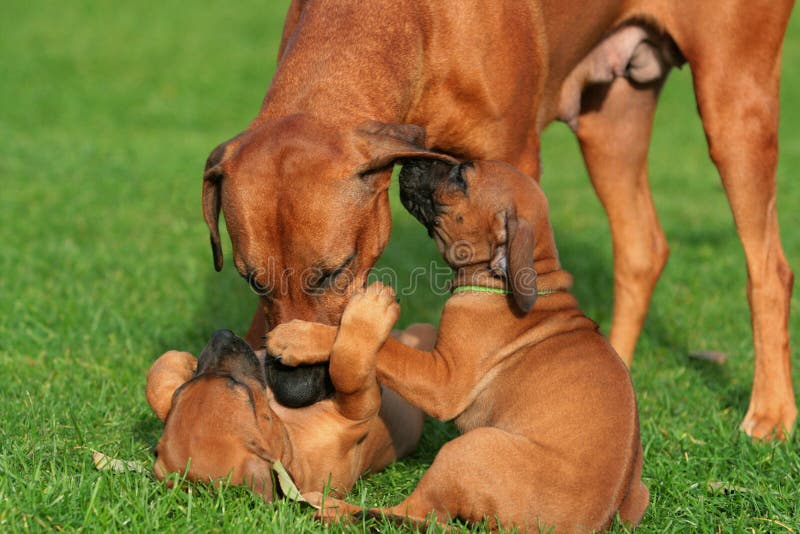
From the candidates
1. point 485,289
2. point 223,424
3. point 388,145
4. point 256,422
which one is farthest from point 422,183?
point 223,424

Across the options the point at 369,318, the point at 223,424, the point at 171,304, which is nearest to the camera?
the point at 223,424

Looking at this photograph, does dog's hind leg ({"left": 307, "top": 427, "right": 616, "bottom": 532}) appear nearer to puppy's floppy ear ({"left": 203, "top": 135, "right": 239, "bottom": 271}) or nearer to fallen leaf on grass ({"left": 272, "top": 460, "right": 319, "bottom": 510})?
fallen leaf on grass ({"left": 272, "top": 460, "right": 319, "bottom": 510})

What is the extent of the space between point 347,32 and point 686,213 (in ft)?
24.5

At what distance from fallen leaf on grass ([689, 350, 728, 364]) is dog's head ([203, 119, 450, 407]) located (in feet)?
9.89

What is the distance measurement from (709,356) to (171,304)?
3682mm

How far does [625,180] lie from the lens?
6906 mm

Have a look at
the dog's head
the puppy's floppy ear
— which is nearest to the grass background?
the dog's head

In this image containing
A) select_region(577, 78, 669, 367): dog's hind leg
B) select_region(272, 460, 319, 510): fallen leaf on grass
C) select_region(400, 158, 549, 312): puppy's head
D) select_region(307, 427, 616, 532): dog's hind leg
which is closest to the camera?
select_region(307, 427, 616, 532): dog's hind leg

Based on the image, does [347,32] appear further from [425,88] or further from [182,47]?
[182,47]

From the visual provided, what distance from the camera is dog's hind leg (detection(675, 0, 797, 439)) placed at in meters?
5.93

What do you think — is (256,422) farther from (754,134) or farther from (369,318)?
(754,134)

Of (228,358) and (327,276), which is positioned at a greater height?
(327,276)

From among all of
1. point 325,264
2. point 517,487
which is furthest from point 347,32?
point 517,487

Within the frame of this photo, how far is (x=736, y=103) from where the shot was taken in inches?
234
